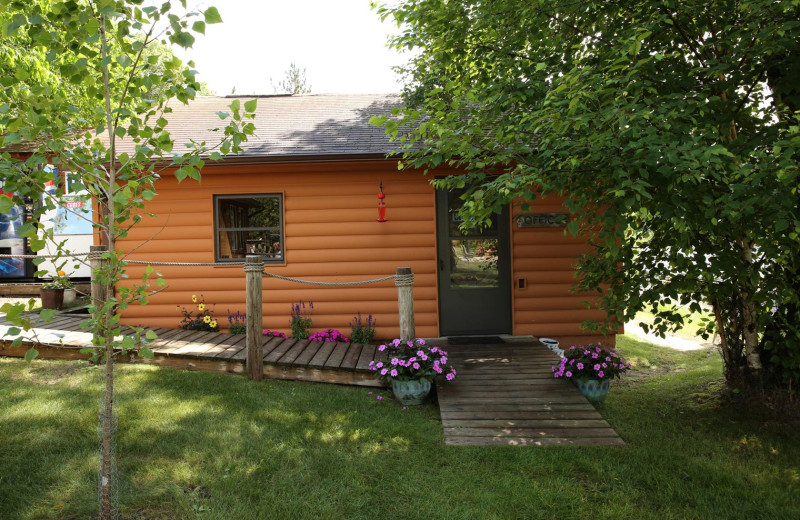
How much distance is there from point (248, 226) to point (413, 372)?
3.83 meters

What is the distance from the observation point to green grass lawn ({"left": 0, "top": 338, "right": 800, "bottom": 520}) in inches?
113

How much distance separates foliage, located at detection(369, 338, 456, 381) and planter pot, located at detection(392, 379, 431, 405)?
0.16 feet

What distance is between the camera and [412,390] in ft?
15.3

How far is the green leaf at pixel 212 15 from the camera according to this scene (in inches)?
78.5

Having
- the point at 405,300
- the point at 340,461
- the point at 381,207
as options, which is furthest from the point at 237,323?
the point at 340,461

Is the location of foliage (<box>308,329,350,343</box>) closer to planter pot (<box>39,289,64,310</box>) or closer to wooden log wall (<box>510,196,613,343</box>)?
wooden log wall (<box>510,196,613,343</box>)

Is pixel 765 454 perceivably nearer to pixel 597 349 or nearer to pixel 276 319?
pixel 597 349

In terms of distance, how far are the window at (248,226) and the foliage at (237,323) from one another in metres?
0.83

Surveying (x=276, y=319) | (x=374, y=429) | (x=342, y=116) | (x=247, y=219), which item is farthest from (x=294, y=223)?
(x=374, y=429)

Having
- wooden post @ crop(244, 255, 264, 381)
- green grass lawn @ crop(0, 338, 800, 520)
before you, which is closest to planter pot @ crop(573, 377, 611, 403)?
green grass lawn @ crop(0, 338, 800, 520)

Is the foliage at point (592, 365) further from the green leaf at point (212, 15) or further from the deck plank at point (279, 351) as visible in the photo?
the green leaf at point (212, 15)

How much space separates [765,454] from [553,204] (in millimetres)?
4074

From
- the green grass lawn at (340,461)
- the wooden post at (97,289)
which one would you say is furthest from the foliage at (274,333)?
the wooden post at (97,289)

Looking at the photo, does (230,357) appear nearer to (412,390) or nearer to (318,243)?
(412,390)
